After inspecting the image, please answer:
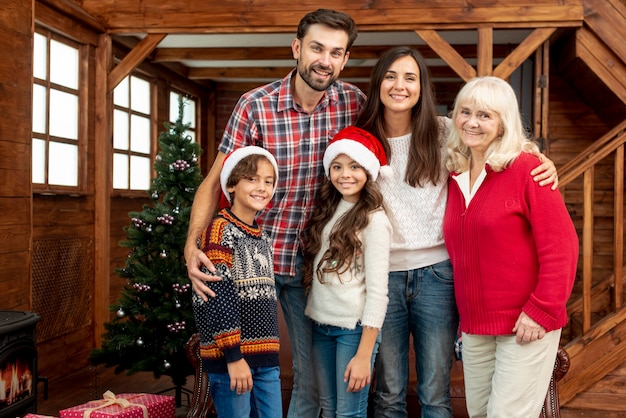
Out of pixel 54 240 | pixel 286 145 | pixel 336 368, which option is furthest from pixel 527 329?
pixel 54 240

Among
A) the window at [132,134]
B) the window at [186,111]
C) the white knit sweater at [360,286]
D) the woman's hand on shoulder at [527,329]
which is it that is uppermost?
the window at [186,111]

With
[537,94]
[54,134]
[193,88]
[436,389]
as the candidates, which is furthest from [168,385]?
[193,88]

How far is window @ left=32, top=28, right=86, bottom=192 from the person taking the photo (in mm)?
4773

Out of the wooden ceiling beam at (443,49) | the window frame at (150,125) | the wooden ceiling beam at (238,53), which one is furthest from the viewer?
the wooden ceiling beam at (238,53)

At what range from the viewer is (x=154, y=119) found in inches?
274

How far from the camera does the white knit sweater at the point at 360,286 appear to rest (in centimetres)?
213

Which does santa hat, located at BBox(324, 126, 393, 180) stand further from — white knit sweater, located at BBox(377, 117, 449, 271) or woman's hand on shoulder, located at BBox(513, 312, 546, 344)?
woman's hand on shoulder, located at BBox(513, 312, 546, 344)

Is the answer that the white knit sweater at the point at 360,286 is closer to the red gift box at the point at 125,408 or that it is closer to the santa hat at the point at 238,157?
the santa hat at the point at 238,157

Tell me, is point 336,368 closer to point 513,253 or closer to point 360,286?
point 360,286

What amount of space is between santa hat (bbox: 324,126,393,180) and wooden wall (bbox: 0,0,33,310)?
6.66ft

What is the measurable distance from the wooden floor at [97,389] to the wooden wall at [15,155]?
3.00 feet

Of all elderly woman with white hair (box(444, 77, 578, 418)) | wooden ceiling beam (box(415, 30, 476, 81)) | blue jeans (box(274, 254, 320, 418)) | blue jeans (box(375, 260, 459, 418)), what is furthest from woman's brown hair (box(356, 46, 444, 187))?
wooden ceiling beam (box(415, 30, 476, 81))

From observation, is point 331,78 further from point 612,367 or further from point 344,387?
point 612,367

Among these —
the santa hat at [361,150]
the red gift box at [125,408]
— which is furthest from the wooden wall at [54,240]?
the santa hat at [361,150]
